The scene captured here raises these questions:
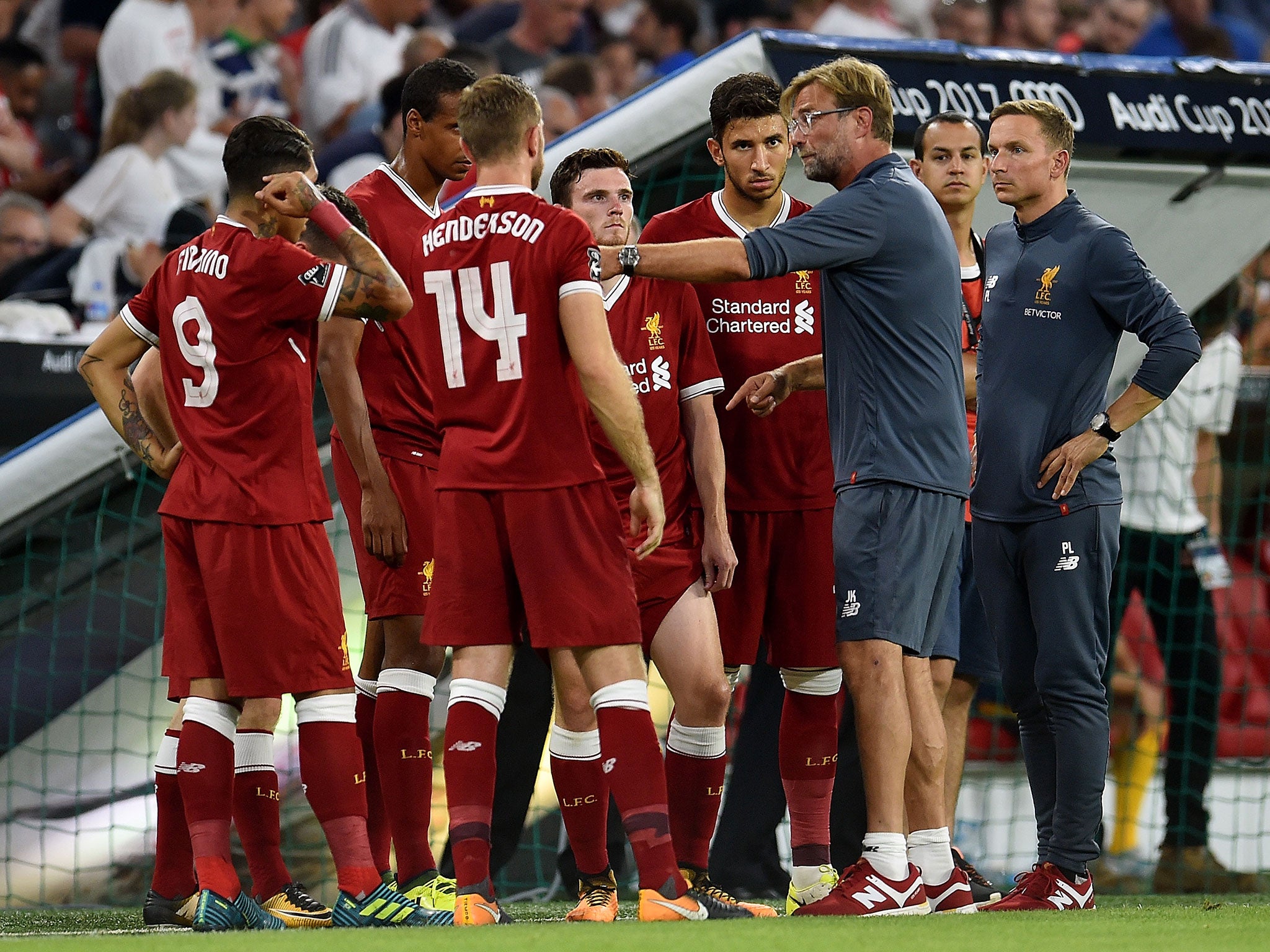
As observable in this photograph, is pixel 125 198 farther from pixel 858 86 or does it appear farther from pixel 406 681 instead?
pixel 858 86

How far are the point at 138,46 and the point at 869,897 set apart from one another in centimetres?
698

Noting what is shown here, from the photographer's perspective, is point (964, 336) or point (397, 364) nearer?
point (397, 364)

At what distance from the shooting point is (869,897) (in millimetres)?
4000

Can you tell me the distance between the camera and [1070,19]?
42.4ft

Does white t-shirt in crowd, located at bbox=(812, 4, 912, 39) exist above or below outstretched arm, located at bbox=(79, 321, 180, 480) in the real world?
above

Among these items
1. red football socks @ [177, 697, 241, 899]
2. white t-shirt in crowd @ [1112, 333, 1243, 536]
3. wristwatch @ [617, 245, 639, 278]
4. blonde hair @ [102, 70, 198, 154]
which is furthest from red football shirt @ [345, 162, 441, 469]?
blonde hair @ [102, 70, 198, 154]

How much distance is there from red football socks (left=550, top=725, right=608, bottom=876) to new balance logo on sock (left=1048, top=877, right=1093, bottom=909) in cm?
118

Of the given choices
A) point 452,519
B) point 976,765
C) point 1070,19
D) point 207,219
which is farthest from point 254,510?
point 1070,19

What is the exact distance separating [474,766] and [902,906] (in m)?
1.10

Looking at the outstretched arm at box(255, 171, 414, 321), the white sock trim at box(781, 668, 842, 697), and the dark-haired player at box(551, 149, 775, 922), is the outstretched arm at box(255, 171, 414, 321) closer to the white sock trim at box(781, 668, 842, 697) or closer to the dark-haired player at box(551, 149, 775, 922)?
the dark-haired player at box(551, 149, 775, 922)

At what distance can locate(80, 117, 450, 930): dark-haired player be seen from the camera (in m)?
4.04

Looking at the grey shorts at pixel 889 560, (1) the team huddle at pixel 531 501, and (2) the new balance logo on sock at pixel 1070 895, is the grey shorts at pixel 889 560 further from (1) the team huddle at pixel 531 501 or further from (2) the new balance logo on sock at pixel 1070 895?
(2) the new balance logo on sock at pixel 1070 895

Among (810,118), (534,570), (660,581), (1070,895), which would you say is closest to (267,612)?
(534,570)

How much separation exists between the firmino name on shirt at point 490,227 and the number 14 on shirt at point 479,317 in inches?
2.9
